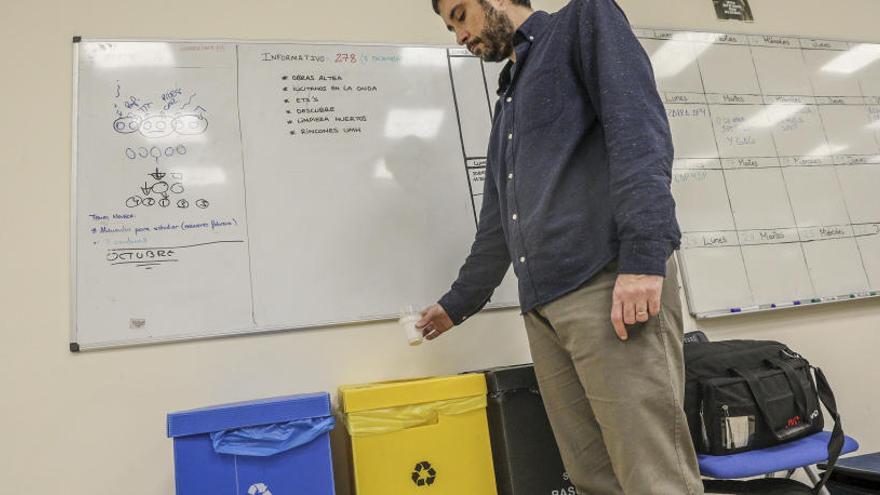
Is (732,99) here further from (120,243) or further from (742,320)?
(120,243)

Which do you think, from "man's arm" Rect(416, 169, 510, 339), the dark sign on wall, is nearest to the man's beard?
"man's arm" Rect(416, 169, 510, 339)

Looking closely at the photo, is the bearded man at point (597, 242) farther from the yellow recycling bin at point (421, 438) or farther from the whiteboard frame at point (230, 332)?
the whiteboard frame at point (230, 332)

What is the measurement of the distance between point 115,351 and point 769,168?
229 cm

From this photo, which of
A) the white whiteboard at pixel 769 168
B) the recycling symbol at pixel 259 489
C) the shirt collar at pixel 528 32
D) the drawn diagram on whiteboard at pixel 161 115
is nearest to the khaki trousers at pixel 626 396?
the shirt collar at pixel 528 32

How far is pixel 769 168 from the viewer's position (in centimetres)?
211

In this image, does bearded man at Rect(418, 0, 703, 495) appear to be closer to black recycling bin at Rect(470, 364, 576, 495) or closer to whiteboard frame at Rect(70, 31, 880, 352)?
black recycling bin at Rect(470, 364, 576, 495)

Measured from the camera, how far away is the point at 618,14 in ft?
3.43

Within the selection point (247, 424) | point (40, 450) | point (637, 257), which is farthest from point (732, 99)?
point (40, 450)

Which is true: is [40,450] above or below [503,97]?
below

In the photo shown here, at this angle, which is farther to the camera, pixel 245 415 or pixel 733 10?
pixel 733 10

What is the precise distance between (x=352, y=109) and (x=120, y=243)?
0.79m

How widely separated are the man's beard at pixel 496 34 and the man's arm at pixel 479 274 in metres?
0.31

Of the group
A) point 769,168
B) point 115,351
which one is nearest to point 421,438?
point 115,351

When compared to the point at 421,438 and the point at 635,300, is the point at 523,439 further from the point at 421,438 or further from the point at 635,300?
the point at 635,300
